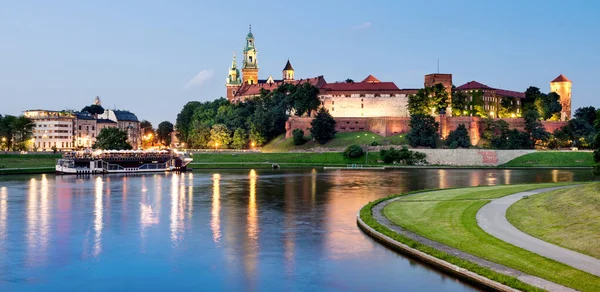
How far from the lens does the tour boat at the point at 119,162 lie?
81062 millimetres

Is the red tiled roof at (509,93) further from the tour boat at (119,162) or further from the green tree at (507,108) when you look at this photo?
the tour boat at (119,162)

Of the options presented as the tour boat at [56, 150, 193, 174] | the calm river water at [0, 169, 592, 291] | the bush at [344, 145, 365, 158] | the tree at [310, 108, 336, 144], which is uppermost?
the tree at [310, 108, 336, 144]

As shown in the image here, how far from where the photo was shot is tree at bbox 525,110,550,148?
375ft

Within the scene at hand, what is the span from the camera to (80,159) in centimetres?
8175

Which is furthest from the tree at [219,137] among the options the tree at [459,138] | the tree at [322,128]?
the tree at [459,138]

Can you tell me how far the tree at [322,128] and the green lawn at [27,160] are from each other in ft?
147

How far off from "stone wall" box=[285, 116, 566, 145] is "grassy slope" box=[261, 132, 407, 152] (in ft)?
9.45

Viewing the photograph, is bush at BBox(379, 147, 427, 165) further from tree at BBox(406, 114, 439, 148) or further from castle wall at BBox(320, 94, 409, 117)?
castle wall at BBox(320, 94, 409, 117)

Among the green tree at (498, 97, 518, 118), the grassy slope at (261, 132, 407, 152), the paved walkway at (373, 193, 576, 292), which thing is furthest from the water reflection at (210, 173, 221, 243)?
the green tree at (498, 97, 518, 118)

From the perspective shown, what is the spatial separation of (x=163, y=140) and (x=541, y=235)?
552 feet

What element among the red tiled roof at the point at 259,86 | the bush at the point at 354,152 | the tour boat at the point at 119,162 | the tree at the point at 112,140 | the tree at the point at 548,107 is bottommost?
the tour boat at the point at 119,162

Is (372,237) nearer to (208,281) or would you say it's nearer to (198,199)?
(208,281)

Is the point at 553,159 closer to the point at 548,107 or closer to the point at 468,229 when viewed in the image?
the point at 548,107

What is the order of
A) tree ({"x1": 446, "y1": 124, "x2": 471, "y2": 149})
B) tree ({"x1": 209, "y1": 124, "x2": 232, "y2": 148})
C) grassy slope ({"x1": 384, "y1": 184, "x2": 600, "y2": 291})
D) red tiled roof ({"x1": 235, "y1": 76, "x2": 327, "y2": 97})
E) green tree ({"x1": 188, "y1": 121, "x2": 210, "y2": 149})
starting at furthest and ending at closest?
red tiled roof ({"x1": 235, "y1": 76, "x2": 327, "y2": 97}), green tree ({"x1": 188, "y1": 121, "x2": 210, "y2": 149}), tree ({"x1": 209, "y1": 124, "x2": 232, "y2": 148}), tree ({"x1": 446, "y1": 124, "x2": 471, "y2": 149}), grassy slope ({"x1": 384, "y1": 184, "x2": 600, "y2": 291})
